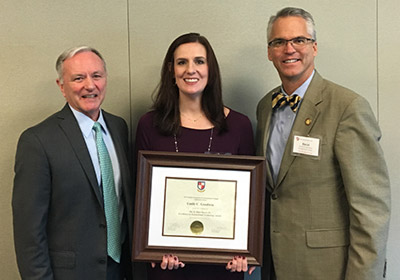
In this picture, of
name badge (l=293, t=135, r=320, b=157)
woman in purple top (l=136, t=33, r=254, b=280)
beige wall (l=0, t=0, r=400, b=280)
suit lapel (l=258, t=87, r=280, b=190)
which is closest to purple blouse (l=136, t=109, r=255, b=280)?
woman in purple top (l=136, t=33, r=254, b=280)

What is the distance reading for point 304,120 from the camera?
1.75m

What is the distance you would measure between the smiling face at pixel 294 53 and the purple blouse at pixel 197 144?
369 millimetres

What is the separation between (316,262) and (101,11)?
173 centimetres

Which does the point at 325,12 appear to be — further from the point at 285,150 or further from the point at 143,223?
the point at 143,223

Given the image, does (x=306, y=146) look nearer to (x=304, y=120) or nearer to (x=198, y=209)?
(x=304, y=120)

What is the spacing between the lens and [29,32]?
86.6 inches

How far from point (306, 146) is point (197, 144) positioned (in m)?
0.51

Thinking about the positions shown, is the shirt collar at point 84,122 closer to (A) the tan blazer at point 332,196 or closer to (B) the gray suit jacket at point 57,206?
(B) the gray suit jacket at point 57,206

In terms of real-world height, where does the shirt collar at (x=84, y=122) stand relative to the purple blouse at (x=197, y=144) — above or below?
above

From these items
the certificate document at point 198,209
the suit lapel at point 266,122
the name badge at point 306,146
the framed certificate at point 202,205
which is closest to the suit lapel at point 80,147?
the framed certificate at point 202,205

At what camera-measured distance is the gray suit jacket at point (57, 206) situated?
1610 mm

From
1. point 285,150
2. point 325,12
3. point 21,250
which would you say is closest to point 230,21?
point 325,12

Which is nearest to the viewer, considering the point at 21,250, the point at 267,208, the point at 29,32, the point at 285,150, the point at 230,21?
the point at 21,250

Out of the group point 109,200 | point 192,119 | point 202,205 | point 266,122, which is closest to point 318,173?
point 266,122
